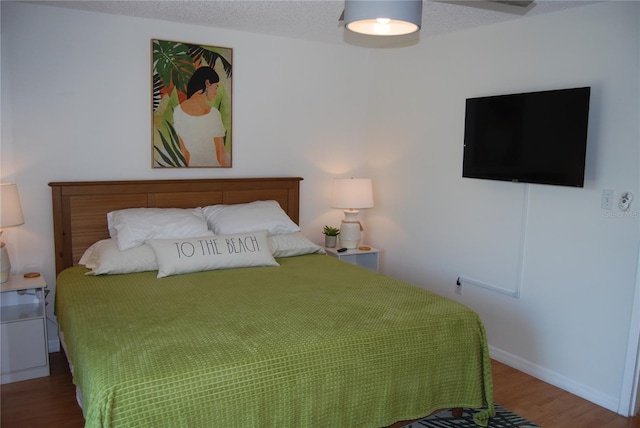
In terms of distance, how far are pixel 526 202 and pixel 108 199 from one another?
9.19 ft

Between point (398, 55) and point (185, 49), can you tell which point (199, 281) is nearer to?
point (185, 49)

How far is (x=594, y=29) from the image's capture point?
9.59 feet

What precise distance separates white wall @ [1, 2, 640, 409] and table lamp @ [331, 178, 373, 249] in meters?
0.21

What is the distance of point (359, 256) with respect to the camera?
437cm

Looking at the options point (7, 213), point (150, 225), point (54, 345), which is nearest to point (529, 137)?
point (150, 225)

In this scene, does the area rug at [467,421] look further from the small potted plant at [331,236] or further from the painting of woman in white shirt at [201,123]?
the painting of woman in white shirt at [201,123]

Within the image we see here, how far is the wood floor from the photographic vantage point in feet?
8.77

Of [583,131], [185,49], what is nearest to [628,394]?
[583,131]

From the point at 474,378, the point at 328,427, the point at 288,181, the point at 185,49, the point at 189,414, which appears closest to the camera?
the point at 189,414

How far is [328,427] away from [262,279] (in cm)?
114

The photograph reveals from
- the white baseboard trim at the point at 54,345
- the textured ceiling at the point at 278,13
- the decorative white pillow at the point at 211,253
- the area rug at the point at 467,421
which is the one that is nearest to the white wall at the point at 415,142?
the textured ceiling at the point at 278,13

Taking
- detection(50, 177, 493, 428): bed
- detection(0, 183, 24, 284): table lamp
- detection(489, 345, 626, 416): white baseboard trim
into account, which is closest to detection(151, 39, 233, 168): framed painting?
detection(50, 177, 493, 428): bed

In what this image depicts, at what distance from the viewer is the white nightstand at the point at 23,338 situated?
9.78 ft

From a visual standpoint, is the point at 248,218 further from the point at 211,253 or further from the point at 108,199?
the point at 108,199
